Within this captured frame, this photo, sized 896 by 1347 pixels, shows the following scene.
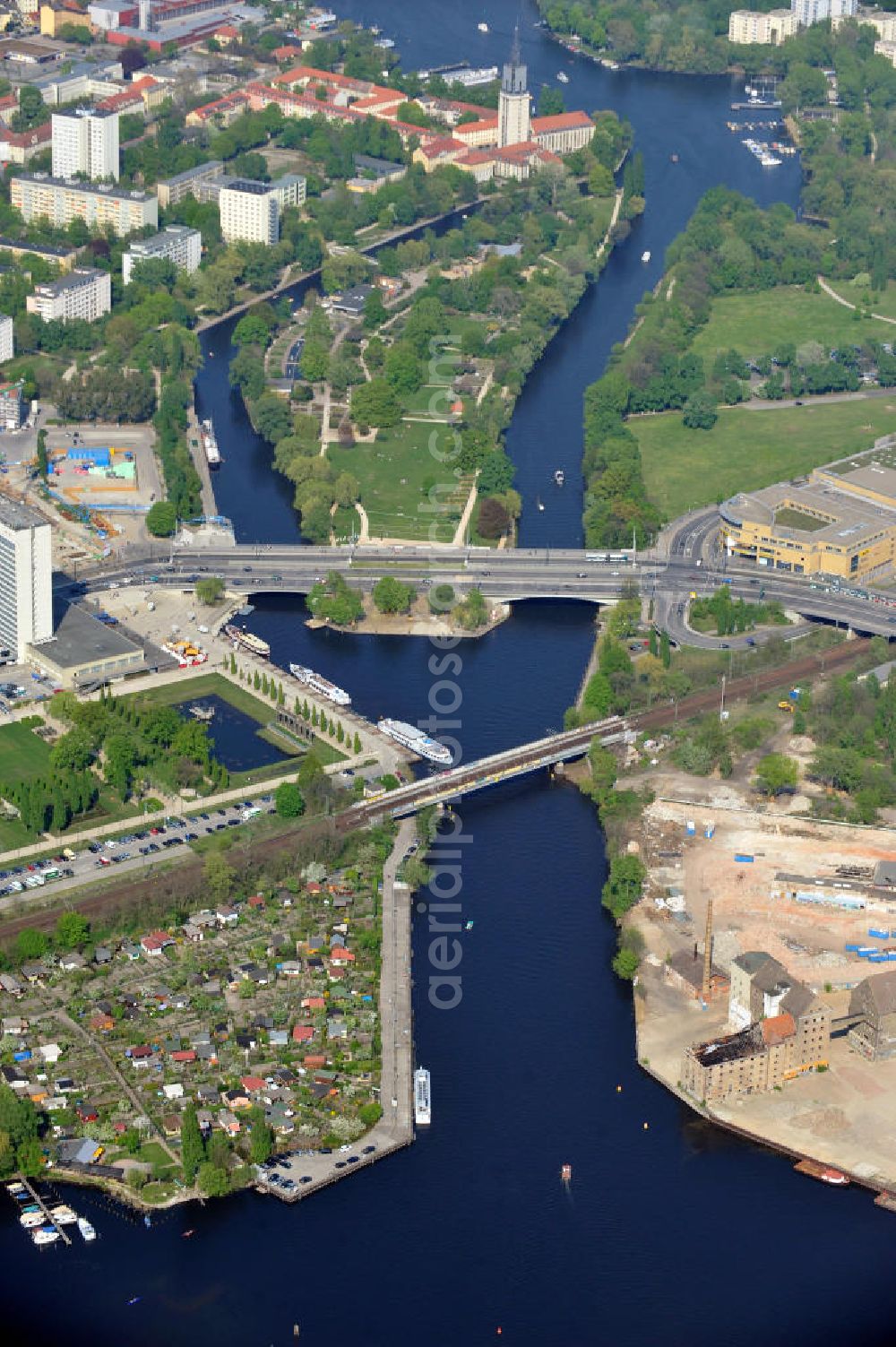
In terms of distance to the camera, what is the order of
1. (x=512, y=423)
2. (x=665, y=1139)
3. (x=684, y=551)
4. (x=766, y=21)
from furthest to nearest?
(x=766, y=21) → (x=512, y=423) → (x=684, y=551) → (x=665, y=1139)

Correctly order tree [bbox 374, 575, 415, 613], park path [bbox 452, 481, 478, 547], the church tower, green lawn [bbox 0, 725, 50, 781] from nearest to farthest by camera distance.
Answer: green lawn [bbox 0, 725, 50, 781] → tree [bbox 374, 575, 415, 613] → park path [bbox 452, 481, 478, 547] → the church tower

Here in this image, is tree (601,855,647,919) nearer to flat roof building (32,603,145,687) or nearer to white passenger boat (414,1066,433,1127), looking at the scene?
white passenger boat (414,1066,433,1127)

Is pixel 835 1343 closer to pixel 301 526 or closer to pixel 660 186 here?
pixel 301 526

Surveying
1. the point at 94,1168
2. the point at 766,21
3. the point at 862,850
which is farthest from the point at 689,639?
the point at 766,21

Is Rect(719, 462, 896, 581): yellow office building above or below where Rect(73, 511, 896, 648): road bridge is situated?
above

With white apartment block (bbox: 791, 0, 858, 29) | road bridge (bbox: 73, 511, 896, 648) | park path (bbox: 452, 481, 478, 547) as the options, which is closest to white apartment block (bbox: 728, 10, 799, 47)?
white apartment block (bbox: 791, 0, 858, 29)
